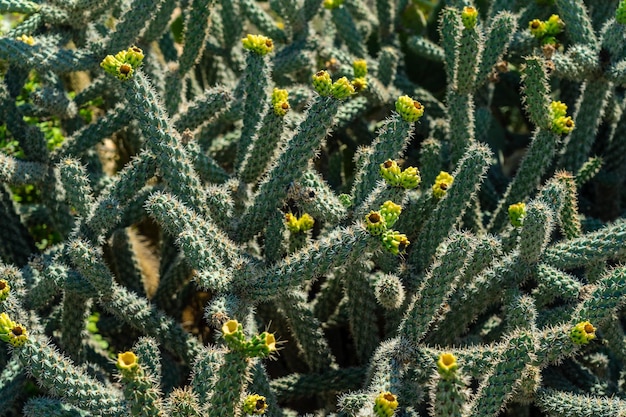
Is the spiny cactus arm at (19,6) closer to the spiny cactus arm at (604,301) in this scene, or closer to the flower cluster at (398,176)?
the flower cluster at (398,176)

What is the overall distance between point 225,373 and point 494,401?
3.27ft

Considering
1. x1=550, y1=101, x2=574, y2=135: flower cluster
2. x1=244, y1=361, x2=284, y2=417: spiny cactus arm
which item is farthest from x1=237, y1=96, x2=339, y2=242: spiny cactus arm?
x1=550, y1=101, x2=574, y2=135: flower cluster

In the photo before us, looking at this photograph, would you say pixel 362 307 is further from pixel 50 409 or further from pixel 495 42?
pixel 495 42

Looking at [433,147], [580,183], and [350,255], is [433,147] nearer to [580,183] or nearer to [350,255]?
[580,183]

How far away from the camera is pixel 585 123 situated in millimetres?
4555

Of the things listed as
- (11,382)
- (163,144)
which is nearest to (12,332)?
(11,382)

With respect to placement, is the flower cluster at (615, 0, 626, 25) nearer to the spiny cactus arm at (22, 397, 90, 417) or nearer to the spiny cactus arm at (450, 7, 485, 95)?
the spiny cactus arm at (450, 7, 485, 95)

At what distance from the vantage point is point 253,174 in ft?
12.7

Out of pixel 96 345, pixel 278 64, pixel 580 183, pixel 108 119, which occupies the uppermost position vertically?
pixel 278 64

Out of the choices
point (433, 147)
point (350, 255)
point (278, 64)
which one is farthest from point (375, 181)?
point (278, 64)

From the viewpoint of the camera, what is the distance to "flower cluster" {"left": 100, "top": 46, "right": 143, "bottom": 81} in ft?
11.3

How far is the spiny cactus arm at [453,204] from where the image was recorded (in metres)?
3.71

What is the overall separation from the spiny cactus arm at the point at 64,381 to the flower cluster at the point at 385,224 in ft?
3.90

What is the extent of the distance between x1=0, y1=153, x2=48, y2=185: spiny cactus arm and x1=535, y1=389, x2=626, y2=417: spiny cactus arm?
269 cm
